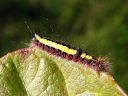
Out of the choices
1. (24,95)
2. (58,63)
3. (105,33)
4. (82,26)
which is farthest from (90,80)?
(82,26)

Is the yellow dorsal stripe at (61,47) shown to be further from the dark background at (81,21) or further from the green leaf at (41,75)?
the dark background at (81,21)

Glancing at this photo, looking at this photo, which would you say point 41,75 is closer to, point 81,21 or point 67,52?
point 67,52

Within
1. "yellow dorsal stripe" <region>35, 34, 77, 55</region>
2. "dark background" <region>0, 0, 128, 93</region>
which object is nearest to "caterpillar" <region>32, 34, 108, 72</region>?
"yellow dorsal stripe" <region>35, 34, 77, 55</region>

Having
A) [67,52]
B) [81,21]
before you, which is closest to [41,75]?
[67,52]

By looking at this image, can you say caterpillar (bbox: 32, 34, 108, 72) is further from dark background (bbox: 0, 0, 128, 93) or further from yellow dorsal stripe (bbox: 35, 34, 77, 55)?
dark background (bbox: 0, 0, 128, 93)

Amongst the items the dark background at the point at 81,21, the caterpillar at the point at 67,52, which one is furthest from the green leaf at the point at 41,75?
the dark background at the point at 81,21

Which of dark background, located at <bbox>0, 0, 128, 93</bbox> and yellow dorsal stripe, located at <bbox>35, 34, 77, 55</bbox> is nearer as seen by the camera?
yellow dorsal stripe, located at <bbox>35, 34, 77, 55</bbox>
